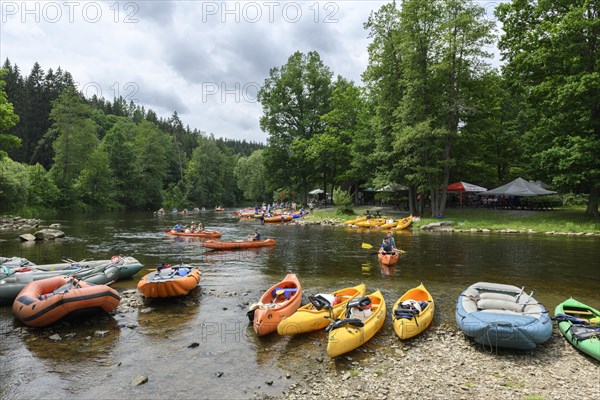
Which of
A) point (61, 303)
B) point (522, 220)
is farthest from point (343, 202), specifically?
point (61, 303)

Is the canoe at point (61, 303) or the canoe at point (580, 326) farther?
the canoe at point (61, 303)

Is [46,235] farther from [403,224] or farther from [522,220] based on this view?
[522,220]

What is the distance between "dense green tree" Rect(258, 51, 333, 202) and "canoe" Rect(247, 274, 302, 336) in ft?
136

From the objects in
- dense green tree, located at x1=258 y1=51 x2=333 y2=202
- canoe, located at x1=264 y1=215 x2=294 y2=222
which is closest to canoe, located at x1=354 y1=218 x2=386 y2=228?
canoe, located at x1=264 y1=215 x2=294 y2=222

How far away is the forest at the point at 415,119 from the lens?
25.8m

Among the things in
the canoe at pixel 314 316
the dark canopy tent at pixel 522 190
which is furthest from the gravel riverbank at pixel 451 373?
the dark canopy tent at pixel 522 190

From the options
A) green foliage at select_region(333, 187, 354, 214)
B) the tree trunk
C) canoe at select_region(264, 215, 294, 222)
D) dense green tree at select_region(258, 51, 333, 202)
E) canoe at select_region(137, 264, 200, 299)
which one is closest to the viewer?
canoe at select_region(137, 264, 200, 299)

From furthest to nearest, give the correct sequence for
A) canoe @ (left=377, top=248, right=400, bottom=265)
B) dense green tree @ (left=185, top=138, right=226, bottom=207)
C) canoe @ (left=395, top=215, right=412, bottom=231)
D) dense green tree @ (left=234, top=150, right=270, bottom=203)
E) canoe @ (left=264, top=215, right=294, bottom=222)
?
dense green tree @ (left=234, top=150, right=270, bottom=203), dense green tree @ (left=185, top=138, right=226, bottom=207), canoe @ (left=264, top=215, right=294, bottom=222), canoe @ (left=395, top=215, right=412, bottom=231), canoe @ (left=377, top=248, right=400, bottom=265)

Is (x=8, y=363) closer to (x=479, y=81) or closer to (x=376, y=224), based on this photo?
(x=376, y=224)

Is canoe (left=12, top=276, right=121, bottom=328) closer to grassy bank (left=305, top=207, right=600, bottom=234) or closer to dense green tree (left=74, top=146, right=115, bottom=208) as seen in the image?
grassy bank (left=305, top=207, right=600, bottom=234)

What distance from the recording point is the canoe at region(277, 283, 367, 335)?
8727 mm

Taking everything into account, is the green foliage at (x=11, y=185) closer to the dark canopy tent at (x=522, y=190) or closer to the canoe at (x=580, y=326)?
the canoe at (x=580, y=326)

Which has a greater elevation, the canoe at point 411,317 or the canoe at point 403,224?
the canoe at point 403,224

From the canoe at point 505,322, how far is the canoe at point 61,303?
9428mm
